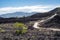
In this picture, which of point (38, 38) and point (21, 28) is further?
point (21, 28)

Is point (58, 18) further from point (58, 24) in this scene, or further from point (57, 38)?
point (57, 38)

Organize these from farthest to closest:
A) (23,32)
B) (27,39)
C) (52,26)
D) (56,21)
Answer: (56,21) → (52,26) → (23,32) → (27,39)

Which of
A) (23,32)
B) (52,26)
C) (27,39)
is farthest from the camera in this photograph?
(52,26)

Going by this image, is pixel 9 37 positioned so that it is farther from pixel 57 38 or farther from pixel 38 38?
pixel 57 38

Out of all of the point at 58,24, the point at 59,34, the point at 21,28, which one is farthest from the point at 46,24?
the point at 59,34

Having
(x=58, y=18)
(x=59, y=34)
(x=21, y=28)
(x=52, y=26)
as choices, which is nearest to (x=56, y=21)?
(x=58, y=18)

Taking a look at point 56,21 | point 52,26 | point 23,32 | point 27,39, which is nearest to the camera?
point 27,39

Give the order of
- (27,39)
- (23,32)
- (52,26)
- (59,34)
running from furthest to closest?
1. (52,26)
2. (23,32)
3. (59,34)
4. (27,39)

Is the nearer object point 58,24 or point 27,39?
point 27,39
